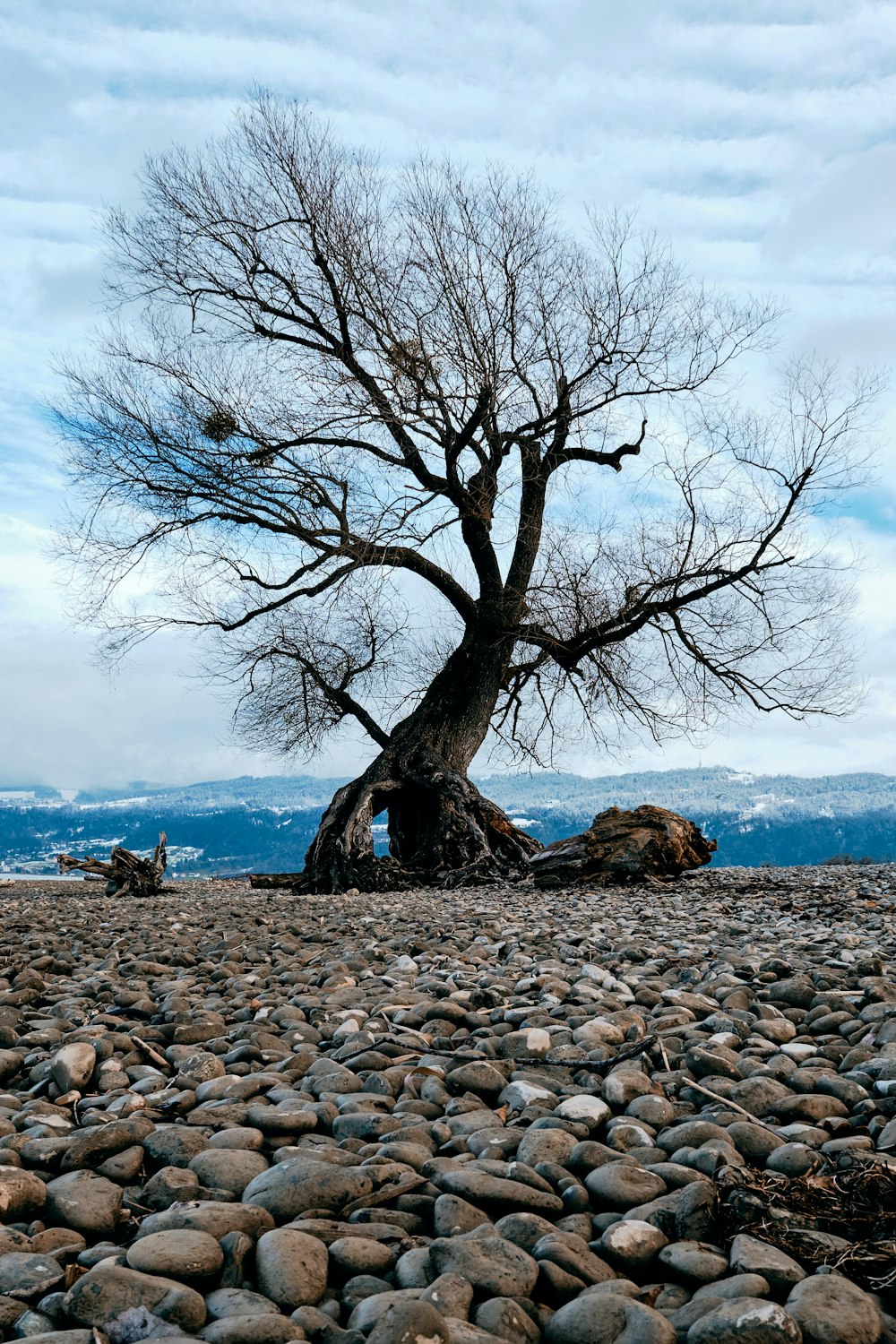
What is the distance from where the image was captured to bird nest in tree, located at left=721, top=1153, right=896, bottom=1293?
84.9 inches

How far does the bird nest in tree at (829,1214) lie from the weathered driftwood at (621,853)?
8907 millimetres

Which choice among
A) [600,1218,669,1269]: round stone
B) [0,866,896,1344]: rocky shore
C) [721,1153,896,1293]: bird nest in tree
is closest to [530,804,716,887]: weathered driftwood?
[0,866,896,1344]: rocky shore

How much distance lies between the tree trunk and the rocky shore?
724 centimetres

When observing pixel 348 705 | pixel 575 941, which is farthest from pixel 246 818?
pixel 575 941

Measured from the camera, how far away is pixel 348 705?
57.5ft

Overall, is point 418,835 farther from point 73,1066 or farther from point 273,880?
point 73,1066

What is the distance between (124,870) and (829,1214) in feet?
39.2

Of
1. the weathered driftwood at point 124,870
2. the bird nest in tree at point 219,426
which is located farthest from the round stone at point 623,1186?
the bird nest in tree at point 219,426

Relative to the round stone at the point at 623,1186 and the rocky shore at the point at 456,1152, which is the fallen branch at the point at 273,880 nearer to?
the rocky shore at the point at 456,1152

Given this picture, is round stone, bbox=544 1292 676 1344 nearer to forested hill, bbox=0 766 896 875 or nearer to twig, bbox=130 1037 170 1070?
twig, bbox=130 1037 170 1070

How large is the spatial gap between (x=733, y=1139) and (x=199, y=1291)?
1.56m

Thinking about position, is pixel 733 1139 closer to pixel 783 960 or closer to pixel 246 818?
pixel 783 960

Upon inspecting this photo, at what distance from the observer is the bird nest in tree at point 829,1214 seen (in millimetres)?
2156

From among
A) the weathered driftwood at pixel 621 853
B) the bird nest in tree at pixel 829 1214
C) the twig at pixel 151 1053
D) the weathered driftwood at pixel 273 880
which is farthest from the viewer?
the weathered driftwood at pixel 273 880
